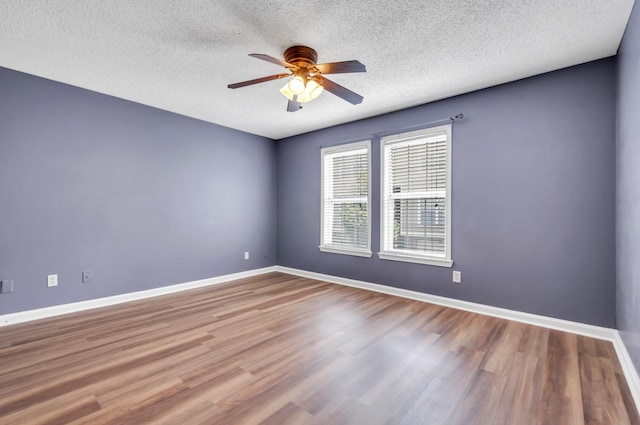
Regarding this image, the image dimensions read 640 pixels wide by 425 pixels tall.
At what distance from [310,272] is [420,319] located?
7.76ft

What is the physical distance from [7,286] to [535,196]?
5413mm

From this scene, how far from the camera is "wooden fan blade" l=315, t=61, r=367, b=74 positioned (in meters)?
2.11

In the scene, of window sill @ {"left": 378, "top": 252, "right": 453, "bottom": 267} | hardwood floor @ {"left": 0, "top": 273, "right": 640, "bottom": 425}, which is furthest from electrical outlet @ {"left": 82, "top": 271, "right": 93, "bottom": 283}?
window sill @ {"left": 378, "top": 252, "right": 453, "bottom": 267}

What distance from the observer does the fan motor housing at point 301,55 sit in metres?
2.41

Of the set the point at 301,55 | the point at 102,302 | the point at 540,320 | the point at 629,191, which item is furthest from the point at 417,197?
the point at 102,302

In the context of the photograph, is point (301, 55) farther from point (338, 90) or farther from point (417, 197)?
point (417, 197)

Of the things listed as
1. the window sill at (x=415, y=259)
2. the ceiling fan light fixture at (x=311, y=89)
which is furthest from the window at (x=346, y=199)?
the ceiling fan light fixture at (x=311, y=89)

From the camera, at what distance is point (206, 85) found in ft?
10.6

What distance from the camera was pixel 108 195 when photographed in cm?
357

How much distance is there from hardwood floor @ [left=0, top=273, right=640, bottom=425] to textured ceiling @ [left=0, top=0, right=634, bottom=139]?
2.54 metres

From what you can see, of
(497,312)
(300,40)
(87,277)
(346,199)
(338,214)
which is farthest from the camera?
(338,214)

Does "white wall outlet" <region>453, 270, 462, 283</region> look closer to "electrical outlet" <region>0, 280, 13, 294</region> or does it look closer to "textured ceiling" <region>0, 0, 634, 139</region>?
"textured ceiling" <region>0, 0, 634, 139</region>

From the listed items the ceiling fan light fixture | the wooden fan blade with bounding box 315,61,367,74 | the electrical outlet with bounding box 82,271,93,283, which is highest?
the wooden fan blade with bounding box 315,61,367,74

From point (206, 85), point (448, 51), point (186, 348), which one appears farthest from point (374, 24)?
point (186, 348)
